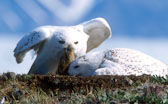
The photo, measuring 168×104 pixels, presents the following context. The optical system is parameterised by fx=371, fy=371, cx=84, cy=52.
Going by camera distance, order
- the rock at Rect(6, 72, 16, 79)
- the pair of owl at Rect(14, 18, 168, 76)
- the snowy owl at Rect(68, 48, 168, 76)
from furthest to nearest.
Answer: the pair of owl at Rect(14, 18, 168, 76)
the snowy owl at Rect(68, 48, 168, 76)
the rock at Rect(6, 72, 16, 79)

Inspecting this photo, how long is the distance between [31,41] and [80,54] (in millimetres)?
1992

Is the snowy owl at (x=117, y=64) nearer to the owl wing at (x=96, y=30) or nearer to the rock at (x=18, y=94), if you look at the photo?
the owl wing at (x=96, y=30)

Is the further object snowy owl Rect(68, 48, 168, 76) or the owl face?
the owl face

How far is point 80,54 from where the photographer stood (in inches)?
572

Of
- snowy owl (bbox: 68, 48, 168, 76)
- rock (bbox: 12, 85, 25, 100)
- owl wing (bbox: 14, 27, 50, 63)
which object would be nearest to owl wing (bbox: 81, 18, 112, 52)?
owl wing (bbox: 14, 27, 50, 63)

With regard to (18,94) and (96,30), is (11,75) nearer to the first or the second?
(18,94)

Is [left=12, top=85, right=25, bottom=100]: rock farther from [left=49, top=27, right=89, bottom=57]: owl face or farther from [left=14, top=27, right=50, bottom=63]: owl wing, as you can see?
[left=49, top=27, right=89, bottom=57]: owl face

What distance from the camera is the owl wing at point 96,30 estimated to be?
53.0 feet

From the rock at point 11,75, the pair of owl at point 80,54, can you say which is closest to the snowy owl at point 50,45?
the pair of owl at point 80,54

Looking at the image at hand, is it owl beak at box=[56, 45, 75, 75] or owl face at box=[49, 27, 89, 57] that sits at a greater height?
owl face at box=[49, 27, 89, 57]

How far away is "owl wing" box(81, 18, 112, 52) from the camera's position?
635 inches

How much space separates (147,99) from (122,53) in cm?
659

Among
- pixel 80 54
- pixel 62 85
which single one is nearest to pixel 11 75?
pixel 62 85

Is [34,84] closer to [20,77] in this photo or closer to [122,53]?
[20,77]
